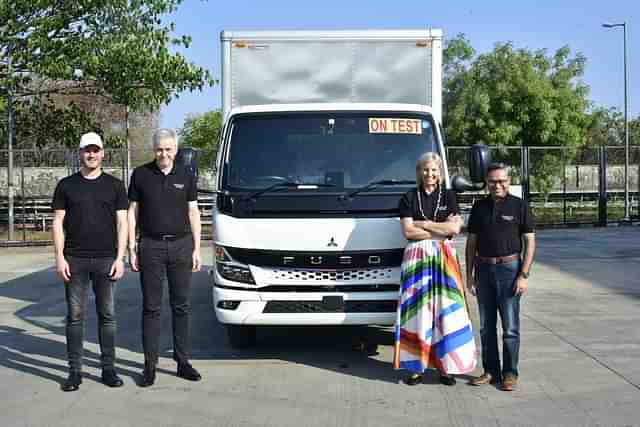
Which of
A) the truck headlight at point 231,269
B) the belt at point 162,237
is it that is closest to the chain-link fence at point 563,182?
the truck headlight at point 231,269

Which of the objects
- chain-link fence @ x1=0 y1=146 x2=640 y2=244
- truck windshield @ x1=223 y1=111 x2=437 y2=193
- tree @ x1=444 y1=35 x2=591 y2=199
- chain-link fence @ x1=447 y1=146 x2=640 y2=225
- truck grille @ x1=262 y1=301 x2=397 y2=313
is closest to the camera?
truck grille @ x1=262 y1=301 x2=397 y2=313

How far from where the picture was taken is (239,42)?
796cm

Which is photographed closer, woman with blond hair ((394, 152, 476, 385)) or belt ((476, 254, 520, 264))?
belt ((476, 254, 520, 264))

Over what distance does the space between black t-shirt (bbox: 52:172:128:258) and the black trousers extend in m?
0.32

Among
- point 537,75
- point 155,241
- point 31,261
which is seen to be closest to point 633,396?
point 155,241

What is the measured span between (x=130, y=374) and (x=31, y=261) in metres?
11.6

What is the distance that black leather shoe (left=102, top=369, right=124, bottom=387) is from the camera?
628 centimetres

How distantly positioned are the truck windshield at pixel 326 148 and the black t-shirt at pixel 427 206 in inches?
24.5

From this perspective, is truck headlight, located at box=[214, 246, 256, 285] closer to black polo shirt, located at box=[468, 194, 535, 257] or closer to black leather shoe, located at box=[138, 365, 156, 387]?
black leather shoe, located at box=[138, 365, 156, 387]

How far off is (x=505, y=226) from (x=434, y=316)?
891 millimetres

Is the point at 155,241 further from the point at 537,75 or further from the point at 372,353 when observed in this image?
the point at 537,75

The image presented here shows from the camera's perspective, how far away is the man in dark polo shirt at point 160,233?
623cm

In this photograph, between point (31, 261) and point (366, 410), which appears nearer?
point (366, 410)

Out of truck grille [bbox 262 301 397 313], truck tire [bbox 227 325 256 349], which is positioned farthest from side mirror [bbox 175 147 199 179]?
truck tire [bbox 227 325 256 349]
